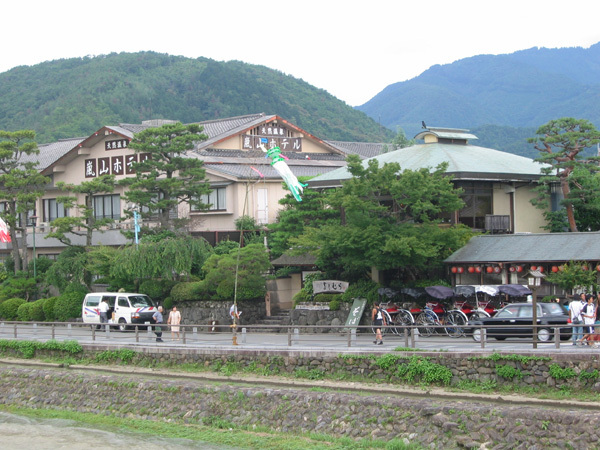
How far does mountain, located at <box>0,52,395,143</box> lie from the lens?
100m

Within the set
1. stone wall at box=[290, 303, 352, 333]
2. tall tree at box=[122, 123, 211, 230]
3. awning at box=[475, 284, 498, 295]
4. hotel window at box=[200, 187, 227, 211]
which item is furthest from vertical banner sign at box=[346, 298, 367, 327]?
hotel window at box=[200, 187, 227, 211]

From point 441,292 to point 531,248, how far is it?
154 inches

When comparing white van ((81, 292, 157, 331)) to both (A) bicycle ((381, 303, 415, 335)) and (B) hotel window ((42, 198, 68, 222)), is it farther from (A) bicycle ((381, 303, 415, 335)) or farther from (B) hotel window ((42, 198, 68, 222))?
(B) hotel window ((42, 198, 68, 222))

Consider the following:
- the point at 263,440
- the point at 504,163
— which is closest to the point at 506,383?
the point at 263,440

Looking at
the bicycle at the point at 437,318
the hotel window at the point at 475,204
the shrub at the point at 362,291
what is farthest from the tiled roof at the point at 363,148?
the bicycle at the point at 437,318

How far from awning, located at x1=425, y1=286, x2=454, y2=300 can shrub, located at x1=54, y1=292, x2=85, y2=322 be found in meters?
19.4

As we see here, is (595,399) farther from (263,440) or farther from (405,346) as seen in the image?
(263,440)

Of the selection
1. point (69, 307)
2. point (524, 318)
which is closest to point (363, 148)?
point (69, 307)

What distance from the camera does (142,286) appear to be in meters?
37.5

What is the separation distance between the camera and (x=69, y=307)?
126ft

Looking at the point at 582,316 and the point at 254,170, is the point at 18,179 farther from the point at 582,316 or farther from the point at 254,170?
the point at 582,316

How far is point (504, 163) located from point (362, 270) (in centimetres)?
940

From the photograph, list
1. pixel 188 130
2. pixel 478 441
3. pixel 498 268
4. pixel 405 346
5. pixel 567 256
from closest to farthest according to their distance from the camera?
pixel 478 441 → pixel 405 346 → pixel 567 256 → pixel 498 268 → pixel 188 130

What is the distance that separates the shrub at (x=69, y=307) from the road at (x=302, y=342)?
463 cm
